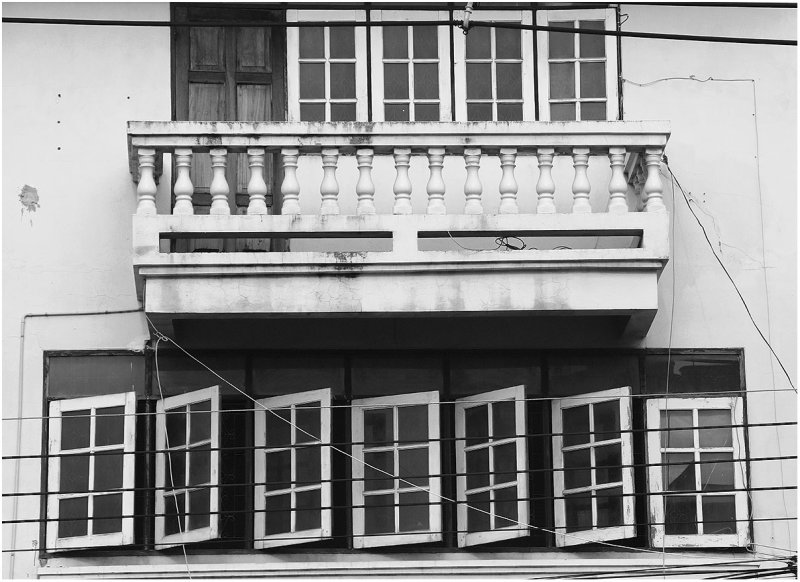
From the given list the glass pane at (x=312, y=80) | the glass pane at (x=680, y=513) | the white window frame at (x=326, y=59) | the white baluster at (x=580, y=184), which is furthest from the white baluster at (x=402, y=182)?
the glass pane at (x=680, y=513)

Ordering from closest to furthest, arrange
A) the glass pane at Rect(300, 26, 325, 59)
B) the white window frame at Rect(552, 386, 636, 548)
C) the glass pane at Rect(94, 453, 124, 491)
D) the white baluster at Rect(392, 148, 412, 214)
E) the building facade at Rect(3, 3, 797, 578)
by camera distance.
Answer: the building facade at Rect(3, 3, 797, 578)
the white baluster at Rect(392, 148, 412, 214)
the white window frame at Rect(552, 386, 636, 548)
the glass pane at Rect(94, 453, 124, 491)
the glass pane at Rect(300, 26, 325, 59)

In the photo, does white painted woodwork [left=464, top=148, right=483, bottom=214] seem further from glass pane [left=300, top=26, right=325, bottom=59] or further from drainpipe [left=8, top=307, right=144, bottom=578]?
drainpipe [left=8, top=307, right=144, bottom=578]

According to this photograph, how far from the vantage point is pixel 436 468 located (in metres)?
11.6

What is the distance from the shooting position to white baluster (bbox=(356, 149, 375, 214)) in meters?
11.4

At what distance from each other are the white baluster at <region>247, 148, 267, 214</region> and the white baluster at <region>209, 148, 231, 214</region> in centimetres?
17

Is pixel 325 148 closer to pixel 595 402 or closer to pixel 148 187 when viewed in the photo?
pixel 148 187

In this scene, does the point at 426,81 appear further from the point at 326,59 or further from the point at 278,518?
the point at 278,518

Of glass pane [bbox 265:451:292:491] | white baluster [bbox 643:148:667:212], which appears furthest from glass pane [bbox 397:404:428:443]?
white baluster [bbox 643:148:667:212]

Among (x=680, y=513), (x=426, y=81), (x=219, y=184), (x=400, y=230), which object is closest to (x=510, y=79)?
(x=426, y=81)

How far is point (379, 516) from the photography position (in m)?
11.7

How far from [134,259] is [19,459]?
5.89ft

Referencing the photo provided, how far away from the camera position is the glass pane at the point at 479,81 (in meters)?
12.6

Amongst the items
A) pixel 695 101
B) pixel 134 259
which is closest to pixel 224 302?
pixel 134 259

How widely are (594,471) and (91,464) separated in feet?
11.9
